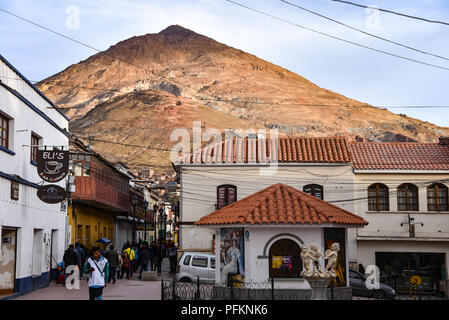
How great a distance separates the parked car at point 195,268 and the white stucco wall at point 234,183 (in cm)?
733

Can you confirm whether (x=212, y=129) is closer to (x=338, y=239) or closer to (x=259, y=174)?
(x=259, y=174)

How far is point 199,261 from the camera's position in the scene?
2580 centimetres

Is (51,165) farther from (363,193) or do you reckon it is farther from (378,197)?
(378,197)

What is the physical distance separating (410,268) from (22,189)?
2194 cm

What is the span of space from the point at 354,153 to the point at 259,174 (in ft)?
21.1

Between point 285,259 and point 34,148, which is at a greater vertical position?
point 34,148

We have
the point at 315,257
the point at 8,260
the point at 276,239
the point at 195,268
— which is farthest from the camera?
the point at 195,268

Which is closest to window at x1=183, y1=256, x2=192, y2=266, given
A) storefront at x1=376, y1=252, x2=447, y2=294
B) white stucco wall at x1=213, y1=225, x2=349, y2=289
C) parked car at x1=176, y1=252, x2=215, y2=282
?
parked car at x1=176, y1=252, x2=215, y2=282

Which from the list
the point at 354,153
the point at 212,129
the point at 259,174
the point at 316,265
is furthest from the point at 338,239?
the point at 212,129

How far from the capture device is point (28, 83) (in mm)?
20828

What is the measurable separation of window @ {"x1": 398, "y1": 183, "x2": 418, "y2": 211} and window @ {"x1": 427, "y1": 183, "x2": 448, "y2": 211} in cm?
70

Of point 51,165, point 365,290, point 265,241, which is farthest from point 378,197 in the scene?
point 51,165

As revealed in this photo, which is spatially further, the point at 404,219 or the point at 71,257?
the point at 404,219
